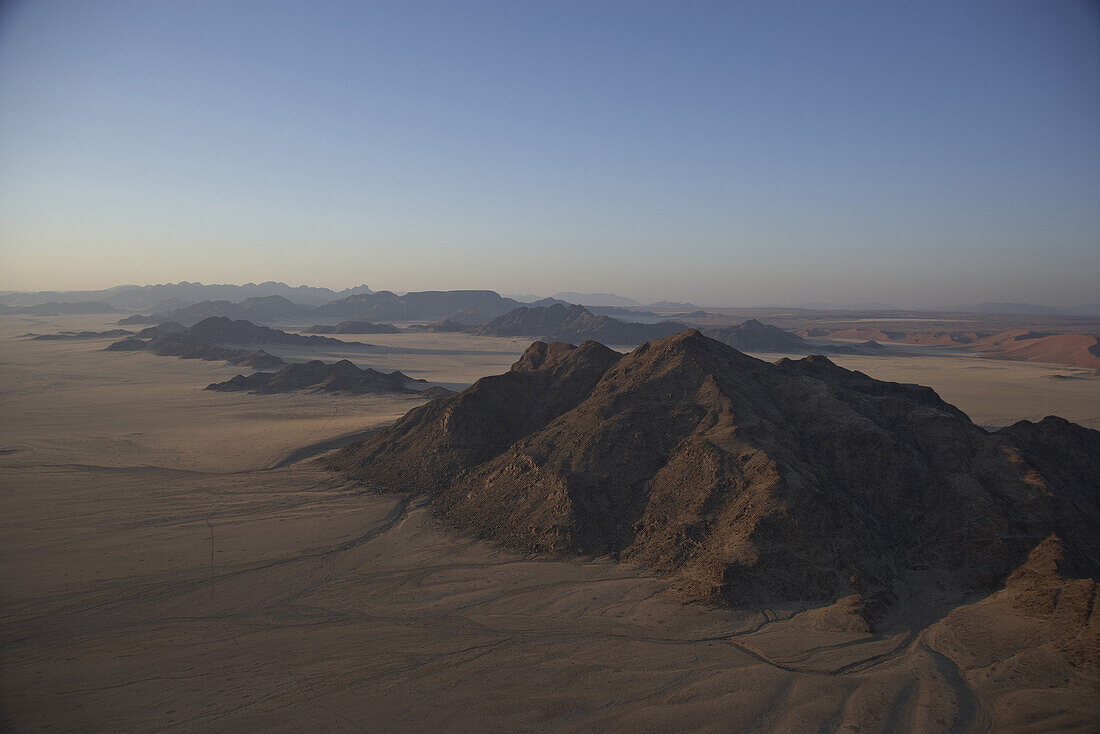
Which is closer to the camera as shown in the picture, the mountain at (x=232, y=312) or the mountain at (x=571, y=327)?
the mountain at (x=571, y=327)

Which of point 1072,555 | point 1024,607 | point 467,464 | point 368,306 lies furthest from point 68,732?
point 368,306

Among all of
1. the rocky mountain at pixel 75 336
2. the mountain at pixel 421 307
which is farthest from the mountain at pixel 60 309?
the rocky mountain at pixel 75 336

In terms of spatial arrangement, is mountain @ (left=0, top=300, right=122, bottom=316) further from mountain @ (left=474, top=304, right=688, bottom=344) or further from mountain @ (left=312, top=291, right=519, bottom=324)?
mountain @ (left=474, top=304, right=688, bottom=344)

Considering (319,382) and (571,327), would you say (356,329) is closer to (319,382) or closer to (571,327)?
(571,327)

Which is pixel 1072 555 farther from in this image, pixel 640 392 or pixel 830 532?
pixel 640 392

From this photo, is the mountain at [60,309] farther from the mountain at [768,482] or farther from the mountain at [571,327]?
the mountain at [768,482]
